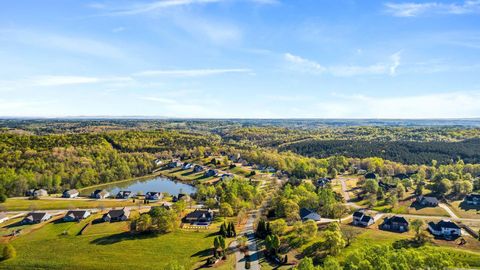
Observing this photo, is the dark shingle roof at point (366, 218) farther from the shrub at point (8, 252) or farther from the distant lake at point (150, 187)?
the shrub at point (8, 252)

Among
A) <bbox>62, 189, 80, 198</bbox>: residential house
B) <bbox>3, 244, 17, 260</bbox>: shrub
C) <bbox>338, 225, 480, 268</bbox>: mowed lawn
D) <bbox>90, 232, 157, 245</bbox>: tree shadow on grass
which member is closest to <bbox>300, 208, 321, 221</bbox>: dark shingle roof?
<bbox>338, 225, 480, 268</bbox>: mowed lawn

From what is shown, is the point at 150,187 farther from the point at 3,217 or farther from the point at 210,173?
the point at 3,217

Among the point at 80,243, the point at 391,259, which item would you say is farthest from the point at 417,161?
the point at 80,243

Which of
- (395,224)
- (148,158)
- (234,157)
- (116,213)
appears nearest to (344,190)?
(395,224)

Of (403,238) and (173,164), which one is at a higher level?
(403,238)

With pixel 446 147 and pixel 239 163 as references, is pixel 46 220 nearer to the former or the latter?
pixel 239 163

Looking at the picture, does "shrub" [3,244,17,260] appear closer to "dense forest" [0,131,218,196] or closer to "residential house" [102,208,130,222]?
"residential house" [102,208,130,222]
